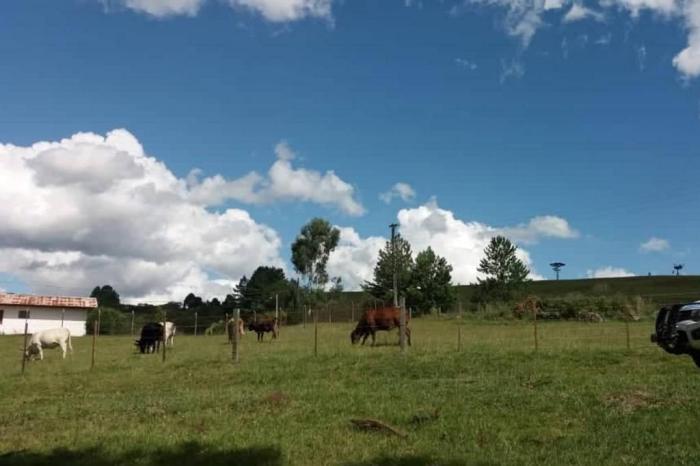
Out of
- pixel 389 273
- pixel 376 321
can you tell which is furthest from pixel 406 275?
pixel 376 321

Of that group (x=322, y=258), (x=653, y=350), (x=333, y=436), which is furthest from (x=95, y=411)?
(x=322, y=258)

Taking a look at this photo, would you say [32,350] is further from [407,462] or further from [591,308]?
[591,308]

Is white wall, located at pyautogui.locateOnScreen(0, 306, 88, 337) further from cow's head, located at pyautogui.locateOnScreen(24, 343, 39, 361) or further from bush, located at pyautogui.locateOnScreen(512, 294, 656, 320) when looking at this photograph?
bush, located at pyautogui.locateOnScreen(512, 294, 656, 320)

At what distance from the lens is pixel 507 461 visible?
8766 millimetres

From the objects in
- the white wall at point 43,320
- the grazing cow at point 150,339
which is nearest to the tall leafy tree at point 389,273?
the white wall at point 43,320

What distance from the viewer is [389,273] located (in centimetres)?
8656

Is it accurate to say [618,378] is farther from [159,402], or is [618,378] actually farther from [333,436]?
[159,402]

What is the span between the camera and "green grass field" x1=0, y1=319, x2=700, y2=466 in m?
9.41

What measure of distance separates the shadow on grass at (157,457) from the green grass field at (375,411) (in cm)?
3

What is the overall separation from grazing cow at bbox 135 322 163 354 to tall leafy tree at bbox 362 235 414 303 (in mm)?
52543

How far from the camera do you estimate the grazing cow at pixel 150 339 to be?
3125cm

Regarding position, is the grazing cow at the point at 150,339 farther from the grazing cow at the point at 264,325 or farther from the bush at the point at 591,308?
the bush at the point at 591,308

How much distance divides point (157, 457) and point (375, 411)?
4.09m

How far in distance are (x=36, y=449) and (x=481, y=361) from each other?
11163 mm
